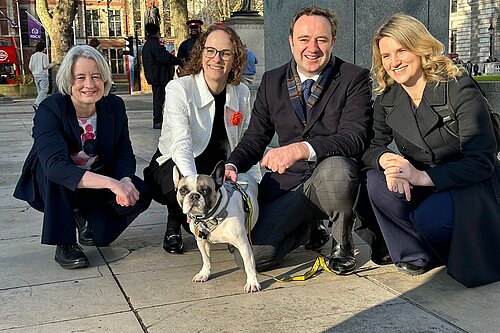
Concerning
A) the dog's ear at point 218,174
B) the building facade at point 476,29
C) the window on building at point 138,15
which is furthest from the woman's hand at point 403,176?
the window on building at point 138,15

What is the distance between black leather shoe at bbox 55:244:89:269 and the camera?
13.1 feet

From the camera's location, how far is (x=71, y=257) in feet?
13.2

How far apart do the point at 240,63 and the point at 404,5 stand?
12.7 feet

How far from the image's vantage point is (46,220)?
399 cm

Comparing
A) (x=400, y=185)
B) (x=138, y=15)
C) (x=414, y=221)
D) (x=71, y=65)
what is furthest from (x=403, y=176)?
(x=138, y=15)

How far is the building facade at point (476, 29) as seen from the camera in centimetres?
6012

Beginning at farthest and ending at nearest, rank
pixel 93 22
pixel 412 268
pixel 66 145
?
pixel 93 22 < pixel 66 145 < pixel 412 268

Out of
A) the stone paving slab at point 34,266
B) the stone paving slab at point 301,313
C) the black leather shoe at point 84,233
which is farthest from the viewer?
the black leather shoe at point 84,233

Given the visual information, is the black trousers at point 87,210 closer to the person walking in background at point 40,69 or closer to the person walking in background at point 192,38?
the person walking in background at point 192,38

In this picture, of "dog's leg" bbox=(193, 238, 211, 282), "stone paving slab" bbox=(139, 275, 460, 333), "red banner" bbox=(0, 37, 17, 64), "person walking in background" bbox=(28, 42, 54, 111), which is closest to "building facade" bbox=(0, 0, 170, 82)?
"red banner" bbox=(0, 37, 17, 64)

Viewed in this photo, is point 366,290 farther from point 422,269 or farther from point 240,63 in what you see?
point 240,63

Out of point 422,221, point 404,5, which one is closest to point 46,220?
point 422,221

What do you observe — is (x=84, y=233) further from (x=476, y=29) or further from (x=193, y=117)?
(x=476, y=29)

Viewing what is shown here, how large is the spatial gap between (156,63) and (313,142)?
10.8m
